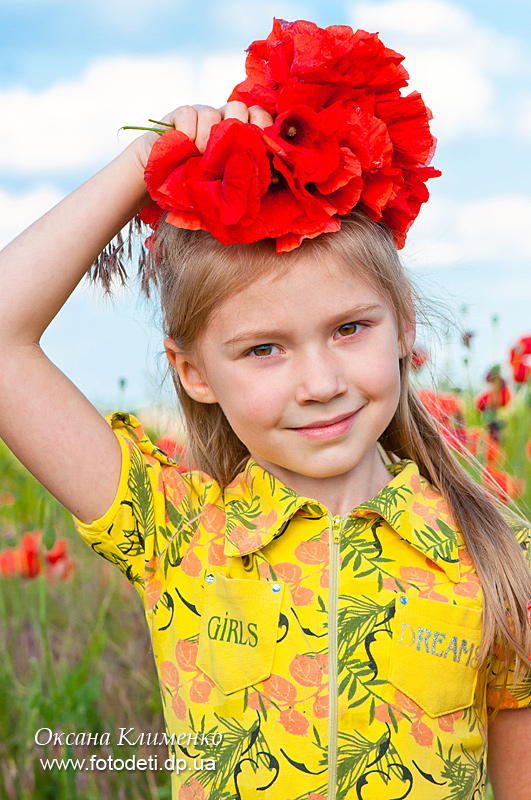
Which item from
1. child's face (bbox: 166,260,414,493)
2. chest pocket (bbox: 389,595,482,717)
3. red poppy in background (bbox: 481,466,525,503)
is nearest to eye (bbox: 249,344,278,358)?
child's face (bbox: 166,260,414,493)

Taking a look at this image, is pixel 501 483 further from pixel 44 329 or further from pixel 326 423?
pixel 44 329

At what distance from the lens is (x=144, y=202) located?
1.38m

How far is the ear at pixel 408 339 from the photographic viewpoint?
146 cm

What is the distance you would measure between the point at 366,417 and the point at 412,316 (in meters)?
0.27

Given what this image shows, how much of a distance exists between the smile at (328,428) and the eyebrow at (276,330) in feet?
0.49

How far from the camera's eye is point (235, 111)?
4.02 feet

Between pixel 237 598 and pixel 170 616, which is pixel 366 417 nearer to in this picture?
pixel 237 598

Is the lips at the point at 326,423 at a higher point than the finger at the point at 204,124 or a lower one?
lower

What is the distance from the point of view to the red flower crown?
120 cm

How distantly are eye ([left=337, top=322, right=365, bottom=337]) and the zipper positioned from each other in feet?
0.98

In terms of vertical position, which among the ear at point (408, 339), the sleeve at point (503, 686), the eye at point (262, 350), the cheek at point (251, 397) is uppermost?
the ear at point (408, 339)

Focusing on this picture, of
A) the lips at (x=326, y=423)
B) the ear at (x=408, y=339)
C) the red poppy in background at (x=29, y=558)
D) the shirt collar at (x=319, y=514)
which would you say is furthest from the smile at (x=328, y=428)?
the red poppy in background at (x=29, y=558)

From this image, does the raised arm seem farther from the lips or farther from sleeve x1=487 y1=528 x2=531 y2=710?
sleeve x1=487 y1=528 x2=531 y2=710

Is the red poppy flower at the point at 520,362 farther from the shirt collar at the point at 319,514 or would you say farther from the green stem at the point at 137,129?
the green stem at the point at 137,129
